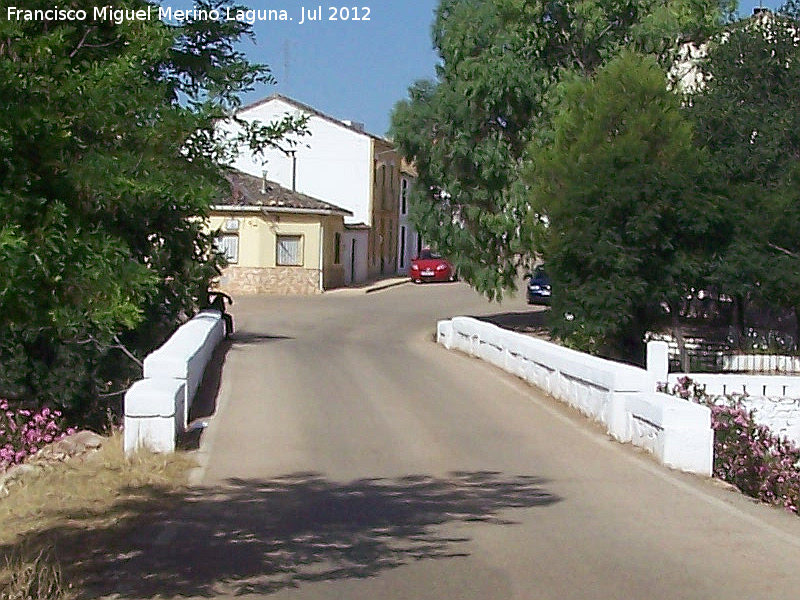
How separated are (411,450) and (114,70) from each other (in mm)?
7050

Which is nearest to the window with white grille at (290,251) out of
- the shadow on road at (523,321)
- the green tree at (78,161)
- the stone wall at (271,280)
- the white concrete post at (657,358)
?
the stone wall at (271,280)

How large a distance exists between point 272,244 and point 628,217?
1064 inches

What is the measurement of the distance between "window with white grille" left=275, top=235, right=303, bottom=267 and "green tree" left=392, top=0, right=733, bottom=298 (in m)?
15.3

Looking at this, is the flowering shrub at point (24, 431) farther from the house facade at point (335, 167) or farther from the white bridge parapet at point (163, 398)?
the house facade at point (335, 167)

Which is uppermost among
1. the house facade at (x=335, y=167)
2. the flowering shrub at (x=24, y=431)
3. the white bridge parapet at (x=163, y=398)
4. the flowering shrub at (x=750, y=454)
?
the house facade at (x=335, y=167)

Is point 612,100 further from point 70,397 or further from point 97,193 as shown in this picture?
point 97,193

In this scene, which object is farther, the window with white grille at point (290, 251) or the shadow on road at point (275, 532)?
the window with white grille at point (290, 251)

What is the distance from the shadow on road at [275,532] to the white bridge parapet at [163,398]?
132 cm

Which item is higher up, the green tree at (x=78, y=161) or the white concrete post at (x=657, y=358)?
the green tree at (x=78, y=161)

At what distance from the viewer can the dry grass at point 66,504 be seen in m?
6.67

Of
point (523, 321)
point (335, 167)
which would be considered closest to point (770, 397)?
point (523, 321)

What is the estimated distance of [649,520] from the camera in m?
9.11

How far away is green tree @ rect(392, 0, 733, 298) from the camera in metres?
29.4

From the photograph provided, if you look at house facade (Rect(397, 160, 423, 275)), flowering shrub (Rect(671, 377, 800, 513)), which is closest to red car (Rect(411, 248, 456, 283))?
house facade (Rect(397, 160, 423, 275))
